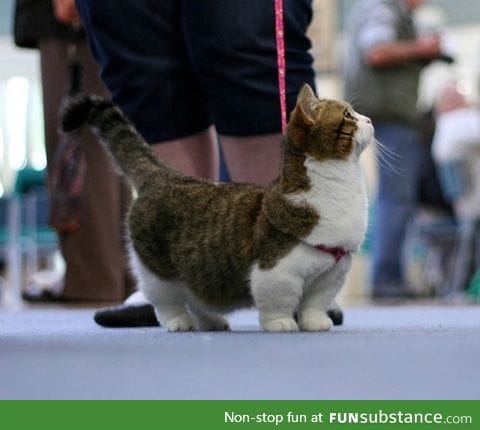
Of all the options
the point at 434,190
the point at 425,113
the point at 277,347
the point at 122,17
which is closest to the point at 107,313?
the point at 122,17

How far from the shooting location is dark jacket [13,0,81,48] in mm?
3111

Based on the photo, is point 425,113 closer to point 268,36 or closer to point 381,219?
point 381,219

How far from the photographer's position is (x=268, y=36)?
5.93ft

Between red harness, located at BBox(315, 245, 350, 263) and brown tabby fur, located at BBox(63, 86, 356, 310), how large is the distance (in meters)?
0.04

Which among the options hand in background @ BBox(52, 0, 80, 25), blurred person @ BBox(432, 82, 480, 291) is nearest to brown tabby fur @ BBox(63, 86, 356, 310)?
hand in background @ BBox(52, 0, 80, 25)

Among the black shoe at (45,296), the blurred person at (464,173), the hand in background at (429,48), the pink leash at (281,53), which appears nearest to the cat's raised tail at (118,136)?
the pink leash at (281,53)

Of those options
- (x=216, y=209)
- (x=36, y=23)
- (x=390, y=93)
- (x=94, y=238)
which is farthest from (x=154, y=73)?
(x=390, y=93)

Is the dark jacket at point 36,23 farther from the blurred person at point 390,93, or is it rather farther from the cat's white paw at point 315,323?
the cat's white paw at point 315,323

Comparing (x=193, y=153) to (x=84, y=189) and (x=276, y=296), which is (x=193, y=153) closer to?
(x=276, y=296)

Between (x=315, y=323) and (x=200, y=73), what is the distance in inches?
19.8

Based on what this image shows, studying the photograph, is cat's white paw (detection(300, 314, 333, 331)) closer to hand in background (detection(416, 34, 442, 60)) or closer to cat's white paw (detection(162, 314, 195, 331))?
cat's white paw (detection(162, 314, 195, 331))

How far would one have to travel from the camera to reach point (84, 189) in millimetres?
3285
